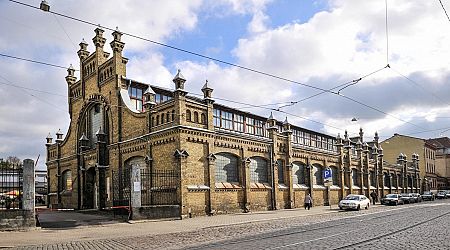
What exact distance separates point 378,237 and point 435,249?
3080mm

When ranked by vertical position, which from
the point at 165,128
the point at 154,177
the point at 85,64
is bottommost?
the point at 154,177

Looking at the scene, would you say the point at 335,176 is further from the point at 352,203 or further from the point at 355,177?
the point at 352,203

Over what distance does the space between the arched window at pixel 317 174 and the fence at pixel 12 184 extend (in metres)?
28.2

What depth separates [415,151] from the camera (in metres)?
79.8

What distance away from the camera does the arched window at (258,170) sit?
32656mm

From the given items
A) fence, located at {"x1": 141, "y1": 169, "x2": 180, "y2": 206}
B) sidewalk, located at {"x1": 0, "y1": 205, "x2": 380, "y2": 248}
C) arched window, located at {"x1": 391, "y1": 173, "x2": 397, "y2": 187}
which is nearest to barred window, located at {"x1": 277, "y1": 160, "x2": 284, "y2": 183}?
fence, located at {"x1": 141, "y1": 169, "x2": 180, "y2": 206}

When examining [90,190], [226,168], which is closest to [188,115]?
[226,168]

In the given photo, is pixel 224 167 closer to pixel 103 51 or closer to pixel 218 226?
pixel 218 226

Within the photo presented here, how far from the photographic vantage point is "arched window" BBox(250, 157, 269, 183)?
32.7 meters

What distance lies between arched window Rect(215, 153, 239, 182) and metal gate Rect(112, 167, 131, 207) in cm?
674

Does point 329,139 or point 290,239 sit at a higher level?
point 329,139

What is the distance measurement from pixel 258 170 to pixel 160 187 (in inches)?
366

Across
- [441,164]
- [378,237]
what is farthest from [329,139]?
[441,164]

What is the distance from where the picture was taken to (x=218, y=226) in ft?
68.8
